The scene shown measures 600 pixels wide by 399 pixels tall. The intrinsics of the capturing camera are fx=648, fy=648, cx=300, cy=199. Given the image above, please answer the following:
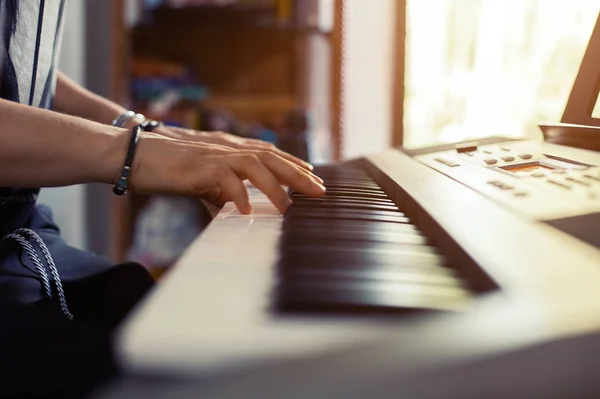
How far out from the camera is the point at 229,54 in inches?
89.9

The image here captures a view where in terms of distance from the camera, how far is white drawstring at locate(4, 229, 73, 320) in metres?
0.67

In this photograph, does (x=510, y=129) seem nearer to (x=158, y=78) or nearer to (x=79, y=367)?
(x=158, y=78)

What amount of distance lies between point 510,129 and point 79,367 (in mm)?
1603

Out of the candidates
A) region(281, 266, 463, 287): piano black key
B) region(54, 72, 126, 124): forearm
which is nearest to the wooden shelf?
region(54, 72, 126, 124): forearm

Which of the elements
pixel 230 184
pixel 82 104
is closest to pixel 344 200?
pixel 230 184

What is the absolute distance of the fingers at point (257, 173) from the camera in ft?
1.90

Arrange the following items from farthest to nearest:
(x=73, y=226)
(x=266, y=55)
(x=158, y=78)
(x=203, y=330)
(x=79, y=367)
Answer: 1. (x=266, y=55)
2. (x=158, y=78)
3. (x=73, y=226)
4. (x=79, y=367)
5. (x=203, y=330)

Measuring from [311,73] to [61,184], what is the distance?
5.58 ft

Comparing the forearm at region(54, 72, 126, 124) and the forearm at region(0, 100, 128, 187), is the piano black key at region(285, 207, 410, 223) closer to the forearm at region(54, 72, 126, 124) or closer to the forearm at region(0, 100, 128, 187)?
the forearm at region(0, 100, 128, 187)

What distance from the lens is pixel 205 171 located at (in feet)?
1.90

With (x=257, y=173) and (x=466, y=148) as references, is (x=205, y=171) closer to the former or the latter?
(x=257, y=173)

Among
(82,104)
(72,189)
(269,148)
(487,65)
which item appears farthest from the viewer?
(487,65)

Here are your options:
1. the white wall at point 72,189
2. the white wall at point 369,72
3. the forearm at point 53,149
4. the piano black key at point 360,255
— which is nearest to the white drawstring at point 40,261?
the forearm at point 53,149

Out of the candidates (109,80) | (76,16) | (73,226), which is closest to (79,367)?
(73,226)
